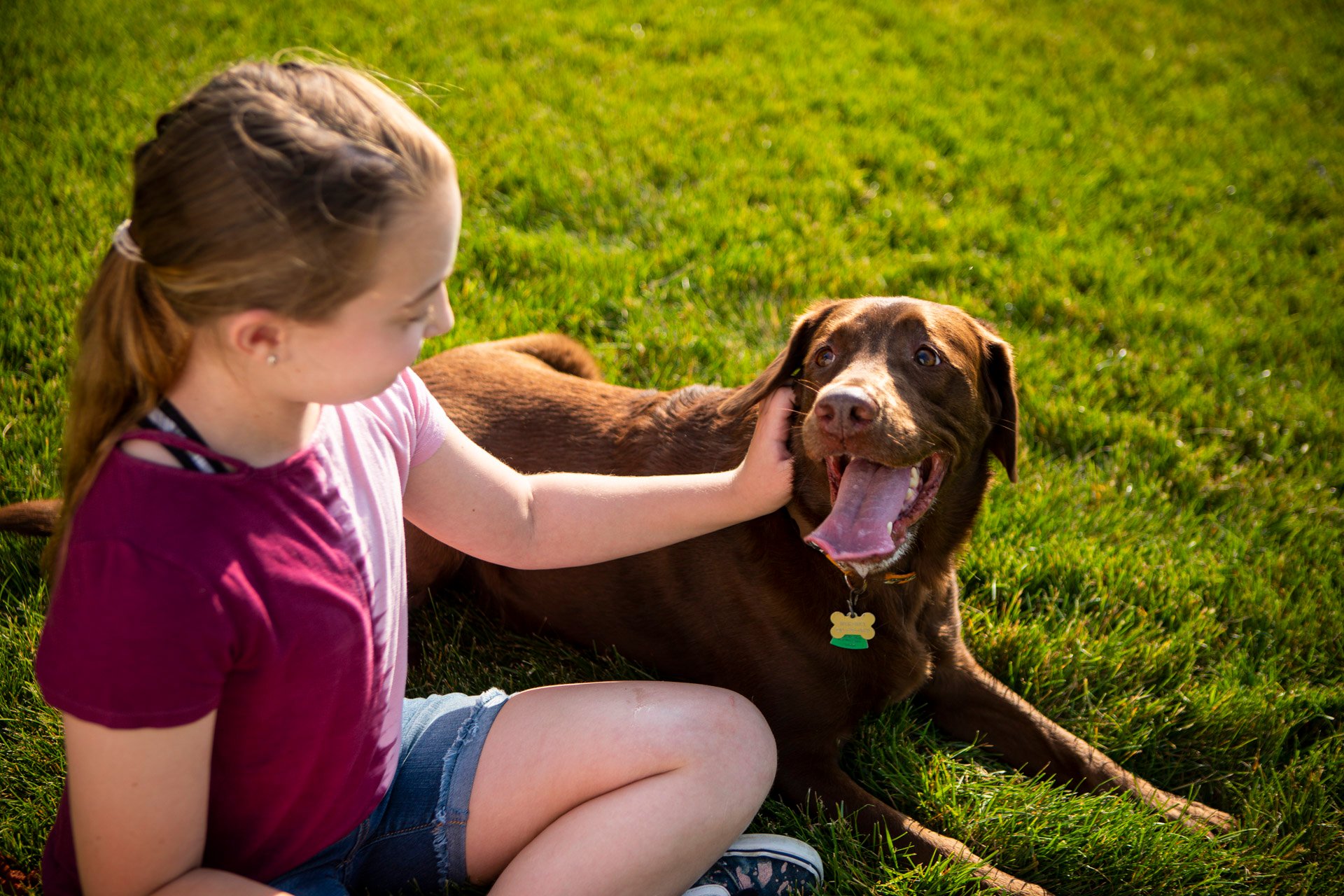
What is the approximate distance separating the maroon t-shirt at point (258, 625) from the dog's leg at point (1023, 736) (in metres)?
1.73

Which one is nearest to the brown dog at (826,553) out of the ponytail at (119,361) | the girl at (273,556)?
the girl at (273,556)

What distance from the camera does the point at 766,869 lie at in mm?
2352

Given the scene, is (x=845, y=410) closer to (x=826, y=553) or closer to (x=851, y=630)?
(x=826, y=553)

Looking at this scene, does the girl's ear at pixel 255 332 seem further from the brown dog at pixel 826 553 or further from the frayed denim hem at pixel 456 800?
the brown dog at pixel 826 553

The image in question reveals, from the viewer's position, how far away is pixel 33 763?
2520 mm

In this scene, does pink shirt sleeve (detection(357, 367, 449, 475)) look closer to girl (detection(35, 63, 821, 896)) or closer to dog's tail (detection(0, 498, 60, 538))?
girl (detection(35, 63, 821, 896))

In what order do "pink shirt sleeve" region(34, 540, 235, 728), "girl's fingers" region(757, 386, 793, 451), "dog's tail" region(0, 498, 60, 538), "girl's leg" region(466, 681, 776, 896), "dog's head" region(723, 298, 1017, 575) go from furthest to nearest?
1. "dog's tail" region(0, 498, 60, 538)
2. "girl's fingers" region(757, 386, 793, 451)
3. "dog's head" region(723, 298, 1017, 575)
4. "girl's leg" region(466, 681, 776, 896)
5. "pink shirt sleeve" region(34, 540, 235, 728)

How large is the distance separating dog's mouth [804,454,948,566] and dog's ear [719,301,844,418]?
315 millimetres

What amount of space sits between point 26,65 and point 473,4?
3072 mm

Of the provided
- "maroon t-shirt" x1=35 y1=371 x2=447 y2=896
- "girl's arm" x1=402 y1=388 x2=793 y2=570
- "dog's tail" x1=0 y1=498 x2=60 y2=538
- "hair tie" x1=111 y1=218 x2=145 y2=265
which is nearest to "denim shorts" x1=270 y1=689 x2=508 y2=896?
"maroon t-shirt" x1=35 y1=371 x2=447 y2=896

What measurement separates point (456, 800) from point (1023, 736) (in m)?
1.75

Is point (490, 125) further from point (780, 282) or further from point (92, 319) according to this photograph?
point (92, 319)

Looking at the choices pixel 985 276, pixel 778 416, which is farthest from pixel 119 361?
pixel 985 276

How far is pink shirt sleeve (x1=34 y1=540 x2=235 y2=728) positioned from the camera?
57.7 inches
